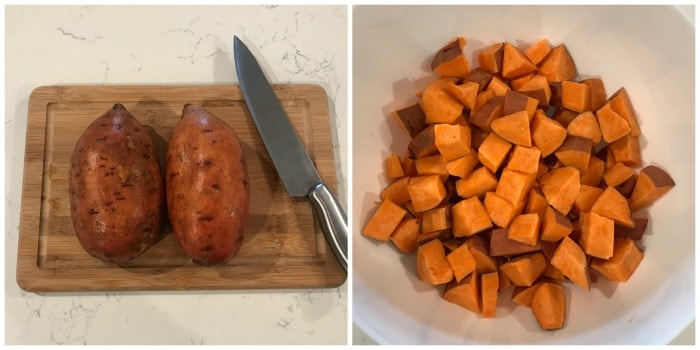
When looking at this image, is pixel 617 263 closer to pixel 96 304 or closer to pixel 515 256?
pixel 515 256

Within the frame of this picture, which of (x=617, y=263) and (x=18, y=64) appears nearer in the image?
(x=617, y=263)

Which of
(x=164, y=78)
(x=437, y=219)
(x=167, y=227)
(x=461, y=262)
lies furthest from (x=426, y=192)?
(x=164, y=78)

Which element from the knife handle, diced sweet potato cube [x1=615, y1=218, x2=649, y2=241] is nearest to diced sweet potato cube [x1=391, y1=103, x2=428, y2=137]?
the knife handle

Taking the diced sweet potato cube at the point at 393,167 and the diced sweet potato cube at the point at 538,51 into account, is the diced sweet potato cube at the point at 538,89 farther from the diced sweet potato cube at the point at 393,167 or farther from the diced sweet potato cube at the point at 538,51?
the diced sweet potato cube at the point at 393,167

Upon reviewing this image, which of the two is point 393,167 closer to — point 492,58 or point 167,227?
point 492,58

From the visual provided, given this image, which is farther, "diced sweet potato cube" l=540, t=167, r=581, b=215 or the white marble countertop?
the white marble countertop

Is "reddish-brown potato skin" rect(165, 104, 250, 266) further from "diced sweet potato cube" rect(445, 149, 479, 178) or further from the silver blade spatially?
"diced sweet potato cube" rect(445, 149, 479, 178)

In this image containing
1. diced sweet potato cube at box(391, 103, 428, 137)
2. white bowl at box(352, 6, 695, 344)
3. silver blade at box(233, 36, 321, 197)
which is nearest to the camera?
white bowl at box(352, 6, 695, 344)

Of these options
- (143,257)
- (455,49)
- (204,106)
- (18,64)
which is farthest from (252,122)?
(18,64)
